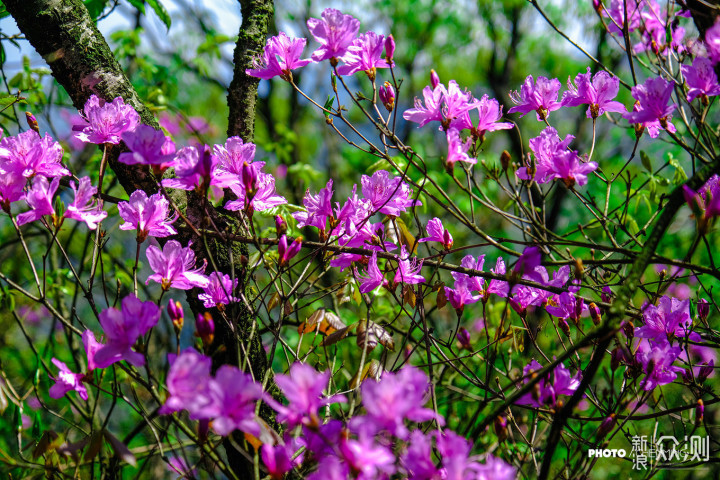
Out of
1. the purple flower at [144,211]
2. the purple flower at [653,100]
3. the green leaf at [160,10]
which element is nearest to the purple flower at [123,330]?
the purple flower at [144,211]

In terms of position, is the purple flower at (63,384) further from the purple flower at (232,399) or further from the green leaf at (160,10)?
the green leaf at (160,10)

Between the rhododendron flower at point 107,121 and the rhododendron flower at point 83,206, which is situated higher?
the rhododendron flower at point 107,121

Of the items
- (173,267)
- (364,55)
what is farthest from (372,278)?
(364,55)

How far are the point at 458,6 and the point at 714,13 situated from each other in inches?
282

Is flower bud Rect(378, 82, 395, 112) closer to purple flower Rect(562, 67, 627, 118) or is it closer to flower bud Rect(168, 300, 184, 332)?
purple flower Rect(562, 67, 627, 118)

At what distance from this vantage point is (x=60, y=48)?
5.01ft

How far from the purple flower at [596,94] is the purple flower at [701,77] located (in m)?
0.29

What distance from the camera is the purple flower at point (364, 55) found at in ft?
4.98

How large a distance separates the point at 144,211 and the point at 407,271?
697 millimetres

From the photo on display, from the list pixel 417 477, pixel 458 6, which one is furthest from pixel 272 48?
pixel 458 6

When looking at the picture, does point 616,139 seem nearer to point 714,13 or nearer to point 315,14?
point 315,14

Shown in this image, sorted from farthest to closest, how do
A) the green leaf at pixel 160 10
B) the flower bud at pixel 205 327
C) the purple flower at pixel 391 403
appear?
the green leaf at pixel 160 10, the flower bud at pixel 205 327, the purple flower at pixel 391 403

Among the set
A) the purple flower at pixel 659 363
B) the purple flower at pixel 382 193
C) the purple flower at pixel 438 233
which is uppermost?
the purple flower at pixel 382 193

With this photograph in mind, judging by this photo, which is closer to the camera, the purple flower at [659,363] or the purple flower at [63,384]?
the purple flower at [63,384]
